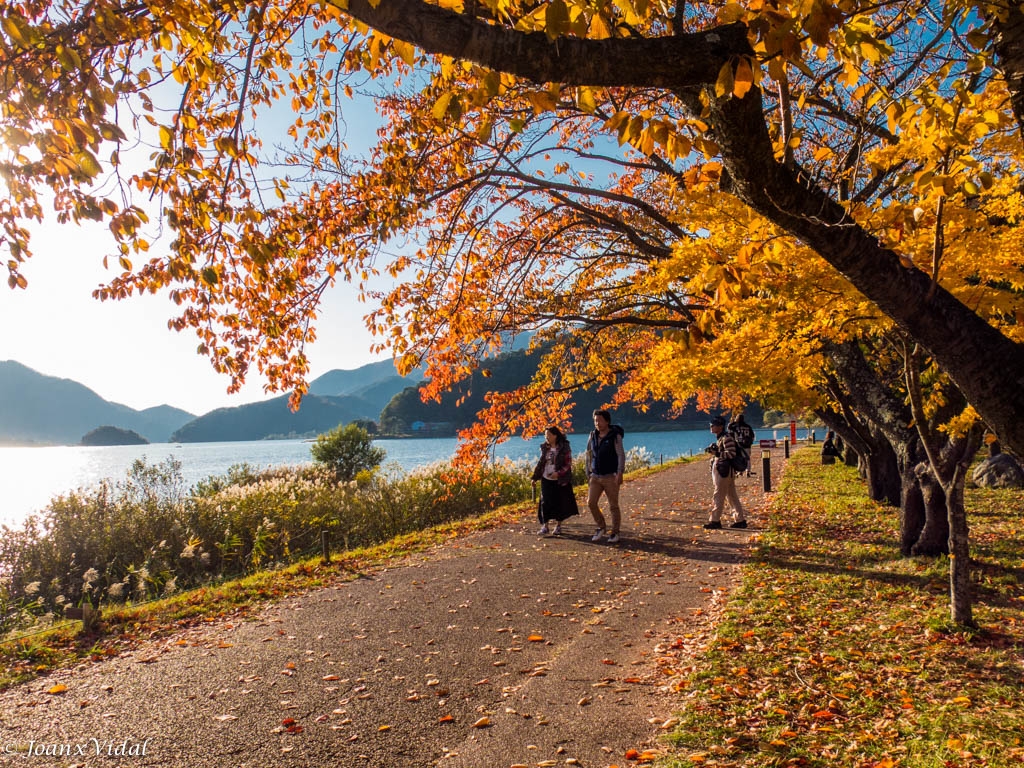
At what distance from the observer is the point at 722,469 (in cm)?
1058

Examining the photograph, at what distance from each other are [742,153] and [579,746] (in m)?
3.54

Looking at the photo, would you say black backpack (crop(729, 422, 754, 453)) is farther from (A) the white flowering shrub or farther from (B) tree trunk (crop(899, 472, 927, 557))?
(A) the white flowering shrub

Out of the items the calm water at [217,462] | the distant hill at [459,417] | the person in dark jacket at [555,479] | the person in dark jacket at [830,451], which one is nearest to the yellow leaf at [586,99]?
the person in dark jacket at [555,479]

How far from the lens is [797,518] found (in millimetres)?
12227

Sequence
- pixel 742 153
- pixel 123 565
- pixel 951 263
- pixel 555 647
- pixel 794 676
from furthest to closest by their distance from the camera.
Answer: pixel 123 565 < pixel 555 647 < pixel 951 263 < pixel 794 676 < pixel 742 153

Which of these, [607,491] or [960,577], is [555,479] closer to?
[607,491]

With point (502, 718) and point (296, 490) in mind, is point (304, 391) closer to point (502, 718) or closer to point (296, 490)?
point (502, 718)

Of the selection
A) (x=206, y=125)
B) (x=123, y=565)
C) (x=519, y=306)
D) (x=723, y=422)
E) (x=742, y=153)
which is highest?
(x=206, y=125)

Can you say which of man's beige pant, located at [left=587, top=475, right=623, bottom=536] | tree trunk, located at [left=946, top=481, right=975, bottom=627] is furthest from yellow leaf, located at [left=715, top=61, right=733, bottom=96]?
man's beige pant, located at [left=587, top=475, right=623, bottom=536]

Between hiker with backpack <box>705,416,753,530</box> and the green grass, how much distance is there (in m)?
2.14

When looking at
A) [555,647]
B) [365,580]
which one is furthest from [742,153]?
[365,580]

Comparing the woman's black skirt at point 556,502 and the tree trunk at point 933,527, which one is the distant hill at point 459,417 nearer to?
the woman's black skirt at point 556,502

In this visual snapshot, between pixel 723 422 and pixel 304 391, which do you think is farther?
pixel 723 422

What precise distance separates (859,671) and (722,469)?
5.98 m
